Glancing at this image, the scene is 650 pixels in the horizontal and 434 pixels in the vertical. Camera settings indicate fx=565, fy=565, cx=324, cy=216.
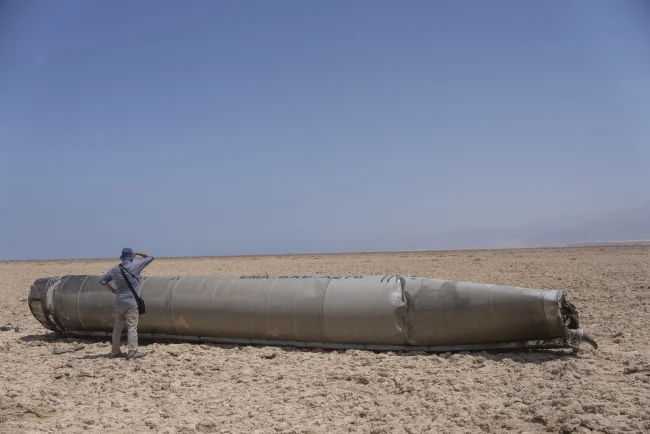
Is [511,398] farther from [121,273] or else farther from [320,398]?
[121,273]

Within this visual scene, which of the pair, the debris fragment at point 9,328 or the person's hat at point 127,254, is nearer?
the person's hat at point 127,254

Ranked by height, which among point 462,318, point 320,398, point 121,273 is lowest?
point 320,398

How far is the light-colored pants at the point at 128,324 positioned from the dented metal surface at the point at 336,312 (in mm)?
897

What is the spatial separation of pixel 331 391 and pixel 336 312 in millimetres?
1821

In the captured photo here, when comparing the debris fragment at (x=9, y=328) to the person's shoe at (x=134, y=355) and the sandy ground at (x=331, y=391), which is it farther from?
the person's shoe at (x=134, y=355)

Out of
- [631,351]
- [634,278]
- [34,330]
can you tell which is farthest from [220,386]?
[634,278]

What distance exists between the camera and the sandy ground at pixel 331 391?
19.9 feet

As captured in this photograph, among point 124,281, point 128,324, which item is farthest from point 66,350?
point 124,281

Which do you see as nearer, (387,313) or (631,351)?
(631,351)

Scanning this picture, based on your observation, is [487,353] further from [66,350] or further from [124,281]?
[66,350]

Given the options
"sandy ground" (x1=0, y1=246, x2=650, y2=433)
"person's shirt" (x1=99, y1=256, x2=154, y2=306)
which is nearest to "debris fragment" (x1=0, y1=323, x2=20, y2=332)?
"sandy ground" (x1=0, y1=246, x2=650, y2=433)

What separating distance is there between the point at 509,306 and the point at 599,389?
181 cm

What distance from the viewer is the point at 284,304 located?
9.37 m

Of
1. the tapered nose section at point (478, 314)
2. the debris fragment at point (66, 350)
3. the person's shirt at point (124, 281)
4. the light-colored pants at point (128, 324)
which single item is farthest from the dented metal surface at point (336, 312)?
the person's shirt at point (124, 281)
